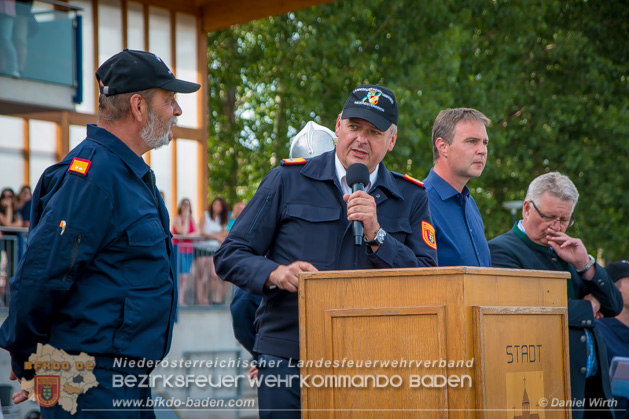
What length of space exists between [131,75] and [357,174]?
0.98 m

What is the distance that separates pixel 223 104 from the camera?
2628 centimetres

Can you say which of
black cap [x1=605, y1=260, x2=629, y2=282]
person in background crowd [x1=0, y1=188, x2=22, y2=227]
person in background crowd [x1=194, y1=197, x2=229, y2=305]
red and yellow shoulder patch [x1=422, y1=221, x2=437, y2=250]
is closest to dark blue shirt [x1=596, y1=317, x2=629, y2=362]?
black cap [x1=605, y1=260, x2=629, y2=282]

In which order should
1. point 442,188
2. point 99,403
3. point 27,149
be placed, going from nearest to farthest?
point 99,403 → point 442,188 → point 27,149

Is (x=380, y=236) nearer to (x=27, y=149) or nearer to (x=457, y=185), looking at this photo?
(x=457, y=185)

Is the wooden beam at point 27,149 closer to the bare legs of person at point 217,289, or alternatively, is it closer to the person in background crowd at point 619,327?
the bare legs of person at point 217,289

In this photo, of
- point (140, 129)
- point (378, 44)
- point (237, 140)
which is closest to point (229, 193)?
point (237, 140)

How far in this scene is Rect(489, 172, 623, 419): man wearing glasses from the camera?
16.5ft

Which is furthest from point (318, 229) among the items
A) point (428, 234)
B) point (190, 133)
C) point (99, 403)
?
point (190, 133)

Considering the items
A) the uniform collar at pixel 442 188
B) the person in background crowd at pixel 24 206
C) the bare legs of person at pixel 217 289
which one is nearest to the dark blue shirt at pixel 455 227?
the uniform collar at pixel 442 188

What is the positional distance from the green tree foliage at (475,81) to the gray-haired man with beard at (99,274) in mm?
17659

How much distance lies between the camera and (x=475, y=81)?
894 inches

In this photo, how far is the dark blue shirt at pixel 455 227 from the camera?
4.46 meters

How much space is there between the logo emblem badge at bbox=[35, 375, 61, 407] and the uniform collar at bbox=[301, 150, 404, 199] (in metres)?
1.32

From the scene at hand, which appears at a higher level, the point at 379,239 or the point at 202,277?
the point at 379,239
